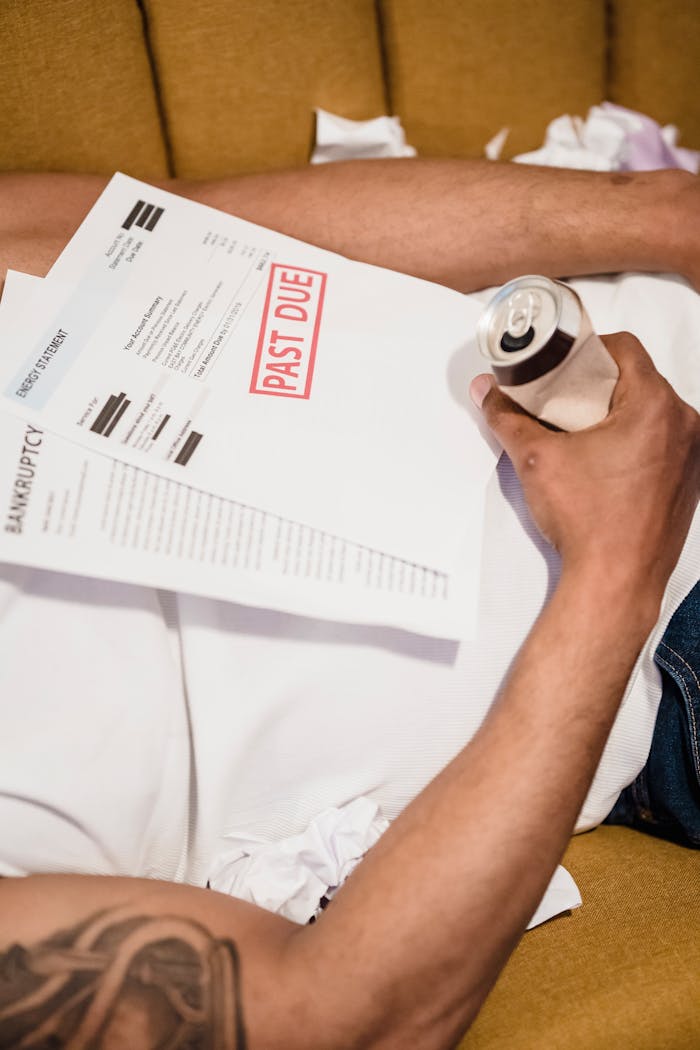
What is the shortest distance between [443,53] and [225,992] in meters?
1.01

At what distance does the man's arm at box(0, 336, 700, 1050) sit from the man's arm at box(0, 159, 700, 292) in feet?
0.62

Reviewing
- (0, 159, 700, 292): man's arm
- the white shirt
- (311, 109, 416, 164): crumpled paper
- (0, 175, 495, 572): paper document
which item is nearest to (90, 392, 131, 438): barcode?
(0, 175, 495, 572): paper document

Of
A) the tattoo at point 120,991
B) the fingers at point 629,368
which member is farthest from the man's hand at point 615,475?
the tattoo at point 120,991

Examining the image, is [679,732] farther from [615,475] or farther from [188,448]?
[188,448]

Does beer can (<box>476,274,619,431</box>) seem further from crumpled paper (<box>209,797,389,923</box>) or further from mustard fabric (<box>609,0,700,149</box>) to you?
mustard fabric (<box>609,0,700,149</box>)

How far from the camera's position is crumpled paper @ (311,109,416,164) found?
1.00 meters

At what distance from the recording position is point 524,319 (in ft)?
1.94

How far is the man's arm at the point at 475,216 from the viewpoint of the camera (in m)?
0.83

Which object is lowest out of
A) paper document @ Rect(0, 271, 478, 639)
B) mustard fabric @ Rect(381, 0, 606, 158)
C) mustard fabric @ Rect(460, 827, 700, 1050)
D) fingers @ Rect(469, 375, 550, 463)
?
mustard fabric @ Rect(460, 827, 700, 1050)

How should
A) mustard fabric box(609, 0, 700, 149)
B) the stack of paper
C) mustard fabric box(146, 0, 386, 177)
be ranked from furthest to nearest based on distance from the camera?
1. mustard fabric box(609, 0, 700, 149)
2. mustard fabric box(146, 0, 386, 177)
3. the stack of paper

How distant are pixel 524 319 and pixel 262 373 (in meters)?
0.24

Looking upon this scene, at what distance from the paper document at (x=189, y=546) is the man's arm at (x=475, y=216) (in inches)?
11.7

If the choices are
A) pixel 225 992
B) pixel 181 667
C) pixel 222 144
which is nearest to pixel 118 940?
pixel 225 992

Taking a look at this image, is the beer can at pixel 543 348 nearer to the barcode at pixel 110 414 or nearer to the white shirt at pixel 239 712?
the white shirt at pixel 239 712
